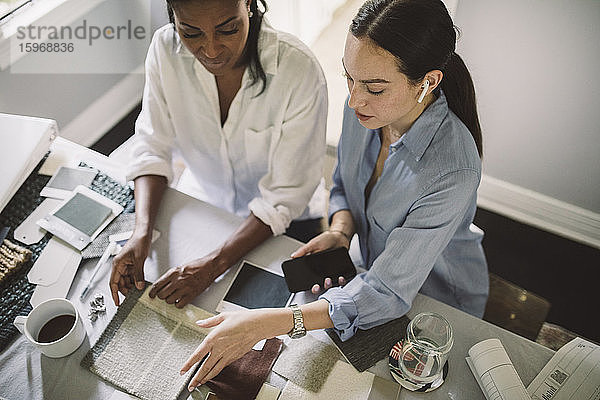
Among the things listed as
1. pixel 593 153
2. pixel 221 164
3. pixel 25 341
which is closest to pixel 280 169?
pixel 221 164

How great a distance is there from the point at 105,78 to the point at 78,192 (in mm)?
1272

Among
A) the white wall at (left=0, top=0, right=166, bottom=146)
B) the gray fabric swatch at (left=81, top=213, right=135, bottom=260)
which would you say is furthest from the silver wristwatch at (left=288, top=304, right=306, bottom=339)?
the white wall at (left=0, top=0, right=166, bottom=146)

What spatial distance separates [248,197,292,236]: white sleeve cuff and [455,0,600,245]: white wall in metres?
1.05

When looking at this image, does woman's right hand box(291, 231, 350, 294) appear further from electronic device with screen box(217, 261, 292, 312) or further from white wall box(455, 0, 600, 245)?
white wall box(455, 0, 600, 245)

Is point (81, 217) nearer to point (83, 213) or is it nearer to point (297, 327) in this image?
point (83, 213)

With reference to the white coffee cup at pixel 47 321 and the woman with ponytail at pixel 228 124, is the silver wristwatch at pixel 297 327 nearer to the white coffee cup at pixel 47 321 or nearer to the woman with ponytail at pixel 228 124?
the woman with ponytail at pixel 228 124

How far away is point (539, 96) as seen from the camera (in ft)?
6.37

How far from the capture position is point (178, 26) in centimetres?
118

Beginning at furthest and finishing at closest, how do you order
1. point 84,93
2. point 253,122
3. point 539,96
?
point 84,93 < point 539,96 < point 253,122

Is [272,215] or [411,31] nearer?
[411,31]

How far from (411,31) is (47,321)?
3.14 ft

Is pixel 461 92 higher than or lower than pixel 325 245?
higher

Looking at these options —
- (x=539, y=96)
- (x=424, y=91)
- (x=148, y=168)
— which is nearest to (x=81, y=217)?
(x=148, y=168)

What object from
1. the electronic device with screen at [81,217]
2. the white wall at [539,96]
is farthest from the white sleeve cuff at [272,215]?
the white wall at [539,96]
